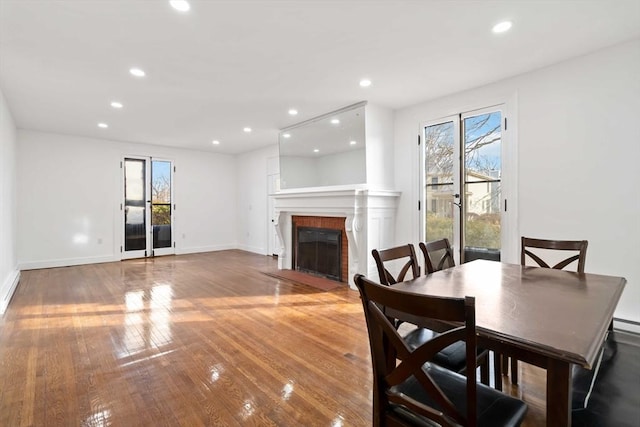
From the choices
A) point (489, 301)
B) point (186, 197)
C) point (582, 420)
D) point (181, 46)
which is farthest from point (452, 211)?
point (186, 197)

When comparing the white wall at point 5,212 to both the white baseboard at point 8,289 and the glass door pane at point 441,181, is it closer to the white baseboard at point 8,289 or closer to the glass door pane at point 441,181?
the white baseboard at point 8,289

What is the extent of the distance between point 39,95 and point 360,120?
434cm

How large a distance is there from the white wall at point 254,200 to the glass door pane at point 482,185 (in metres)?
4.55

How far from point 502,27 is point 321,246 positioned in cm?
376

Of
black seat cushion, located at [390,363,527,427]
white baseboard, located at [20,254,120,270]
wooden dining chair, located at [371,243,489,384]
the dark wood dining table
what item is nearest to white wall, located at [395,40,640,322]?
the dark wood dining table

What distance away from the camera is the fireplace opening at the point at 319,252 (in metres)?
5.00

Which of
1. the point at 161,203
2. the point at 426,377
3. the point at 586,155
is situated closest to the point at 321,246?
the point at 586,155

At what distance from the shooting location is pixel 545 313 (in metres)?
1.25

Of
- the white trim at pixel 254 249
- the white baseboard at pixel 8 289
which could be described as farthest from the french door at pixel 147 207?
the white baseboard at pixel 8 289

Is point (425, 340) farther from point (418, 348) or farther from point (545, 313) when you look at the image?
point (418, 348)

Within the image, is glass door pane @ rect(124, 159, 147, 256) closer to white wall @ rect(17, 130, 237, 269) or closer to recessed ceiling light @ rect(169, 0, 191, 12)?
white wall @ rect(17, 130, 237, 269)

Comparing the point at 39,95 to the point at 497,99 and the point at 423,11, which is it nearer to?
the point at 423,11

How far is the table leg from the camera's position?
95cm

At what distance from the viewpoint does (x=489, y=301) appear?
141 cm
